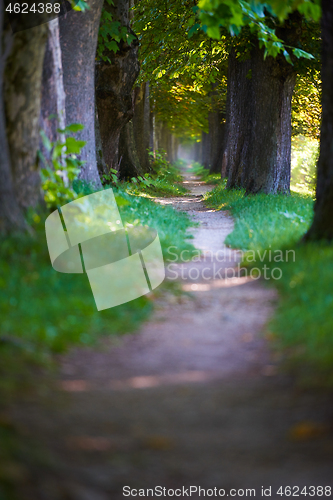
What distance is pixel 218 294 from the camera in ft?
17.1

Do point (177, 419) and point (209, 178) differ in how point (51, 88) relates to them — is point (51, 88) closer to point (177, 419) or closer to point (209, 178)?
point (177, 419)

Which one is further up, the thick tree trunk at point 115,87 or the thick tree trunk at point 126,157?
the thick tree trunk at point 115,87

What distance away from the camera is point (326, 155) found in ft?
19.2

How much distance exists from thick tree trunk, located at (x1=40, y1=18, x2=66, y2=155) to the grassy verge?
317 cm

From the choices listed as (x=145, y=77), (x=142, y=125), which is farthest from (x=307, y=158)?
(x=145, y=77)

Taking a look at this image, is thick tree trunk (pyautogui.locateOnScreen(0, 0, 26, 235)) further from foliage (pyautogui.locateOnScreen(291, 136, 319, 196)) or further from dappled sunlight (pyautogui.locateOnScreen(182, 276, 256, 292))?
foliage (pyautogui.locateOnScreen(291, 136, 319, 196))

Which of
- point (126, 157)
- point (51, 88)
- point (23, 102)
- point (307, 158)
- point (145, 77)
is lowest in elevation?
point (307, 158)

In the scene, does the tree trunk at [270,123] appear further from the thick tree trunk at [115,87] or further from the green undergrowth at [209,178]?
the green undergrowth at [209,178]

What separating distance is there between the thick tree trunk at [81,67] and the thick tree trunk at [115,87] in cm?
377

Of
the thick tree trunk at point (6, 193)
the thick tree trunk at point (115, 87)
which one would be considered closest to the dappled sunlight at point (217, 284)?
the thick tree trunk at point (6, 193)

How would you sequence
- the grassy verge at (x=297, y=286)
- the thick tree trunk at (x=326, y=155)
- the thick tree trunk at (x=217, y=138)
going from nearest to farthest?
the grassy verge at (x=297, y=286) → the thick tree trunk at (x=326, y=155) → the thick tree trunk at (x=217, y=138)

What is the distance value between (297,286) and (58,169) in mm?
3632

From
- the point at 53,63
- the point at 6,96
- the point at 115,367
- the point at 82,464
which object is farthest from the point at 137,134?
the point at 82,464

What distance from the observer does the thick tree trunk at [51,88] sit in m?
6.48
